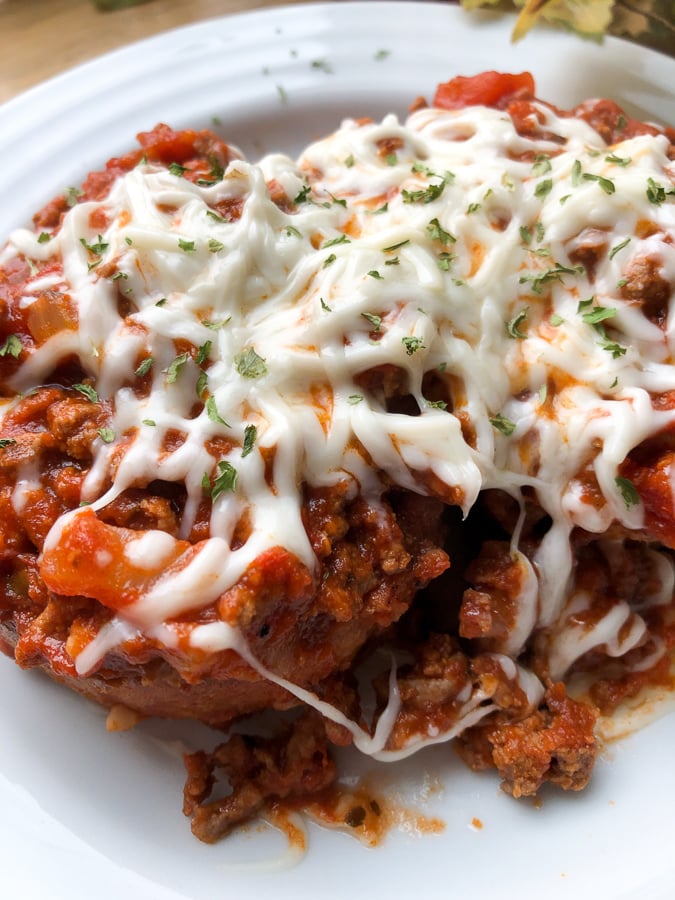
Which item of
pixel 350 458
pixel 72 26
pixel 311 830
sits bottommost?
pixel 311 830

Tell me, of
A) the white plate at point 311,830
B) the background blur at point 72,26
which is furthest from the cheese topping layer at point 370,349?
the background blur at point 72,26

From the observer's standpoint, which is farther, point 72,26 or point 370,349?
point 72,26

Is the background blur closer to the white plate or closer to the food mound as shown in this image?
the white plate

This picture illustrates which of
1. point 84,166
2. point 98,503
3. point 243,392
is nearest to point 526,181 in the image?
point 243,392

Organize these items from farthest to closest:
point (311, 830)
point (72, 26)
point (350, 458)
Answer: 1. point (72, 26)
2. point (311, 830)
3. point (350, 458)

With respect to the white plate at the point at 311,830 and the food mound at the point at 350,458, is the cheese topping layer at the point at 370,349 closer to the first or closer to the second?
the food mound at the point at 350,458

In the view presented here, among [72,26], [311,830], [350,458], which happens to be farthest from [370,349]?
[72,26]

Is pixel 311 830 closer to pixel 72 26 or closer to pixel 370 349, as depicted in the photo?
pixel 370 349

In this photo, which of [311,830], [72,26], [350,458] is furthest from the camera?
[72,26]

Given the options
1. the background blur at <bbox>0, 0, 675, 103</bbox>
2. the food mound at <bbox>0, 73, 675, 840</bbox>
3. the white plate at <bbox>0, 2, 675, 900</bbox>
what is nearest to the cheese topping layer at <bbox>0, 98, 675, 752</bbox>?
the food mound at <bbox>0, 73, 675, 840</bbox>
